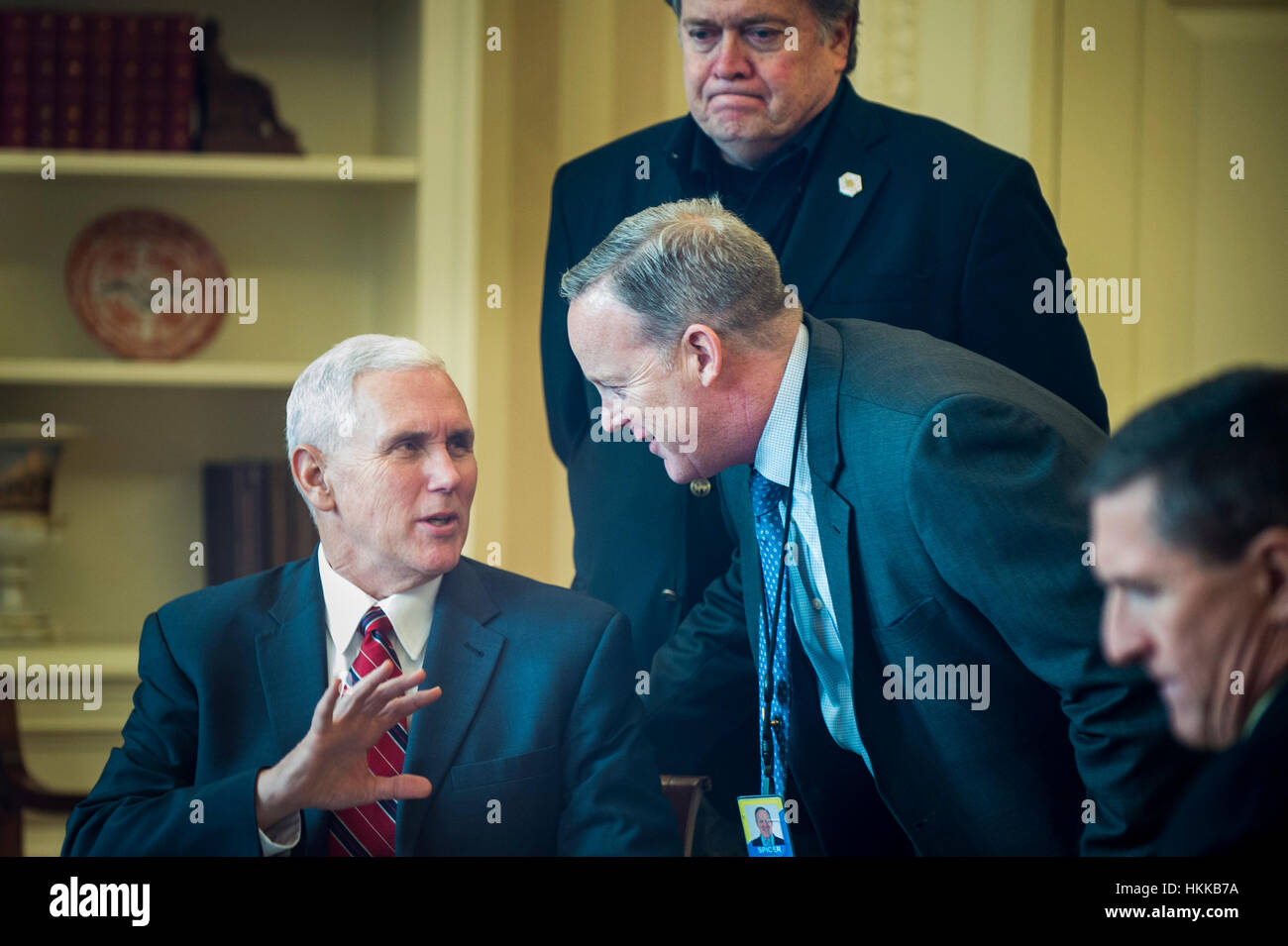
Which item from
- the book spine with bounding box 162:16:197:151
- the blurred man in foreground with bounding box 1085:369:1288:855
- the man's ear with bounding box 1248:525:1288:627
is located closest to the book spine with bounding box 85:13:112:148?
the book spine with bounding box 162:16:197:151

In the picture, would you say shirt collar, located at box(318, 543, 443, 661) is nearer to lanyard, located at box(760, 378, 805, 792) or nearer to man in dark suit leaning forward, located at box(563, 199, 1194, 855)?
man in dark suit leaning forward, located at box(563, 199, 1194, 855)

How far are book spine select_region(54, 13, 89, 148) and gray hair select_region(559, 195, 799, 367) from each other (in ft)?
4.36

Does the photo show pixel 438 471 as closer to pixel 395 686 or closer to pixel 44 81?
pixel 395 686

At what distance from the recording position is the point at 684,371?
1.73 meters

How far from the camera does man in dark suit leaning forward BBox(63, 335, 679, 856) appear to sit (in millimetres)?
1651

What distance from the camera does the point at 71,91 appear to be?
8.20ft

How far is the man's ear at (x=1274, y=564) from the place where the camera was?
131cm

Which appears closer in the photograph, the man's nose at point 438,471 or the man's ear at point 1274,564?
the man's ear at point 1274,564

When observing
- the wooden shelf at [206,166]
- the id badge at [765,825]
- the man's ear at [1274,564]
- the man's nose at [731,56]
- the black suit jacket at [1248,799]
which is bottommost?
the id badge at [765,825]

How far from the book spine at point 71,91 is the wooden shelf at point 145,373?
46 cm

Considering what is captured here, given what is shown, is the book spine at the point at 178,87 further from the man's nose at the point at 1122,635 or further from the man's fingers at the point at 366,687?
the man's nose at the point at 1122,635

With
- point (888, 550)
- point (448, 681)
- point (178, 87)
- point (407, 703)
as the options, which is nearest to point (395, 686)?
point (407, 703)

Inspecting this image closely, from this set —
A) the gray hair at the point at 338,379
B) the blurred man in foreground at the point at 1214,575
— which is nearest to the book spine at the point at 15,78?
the gray hair at the point at 338,379
